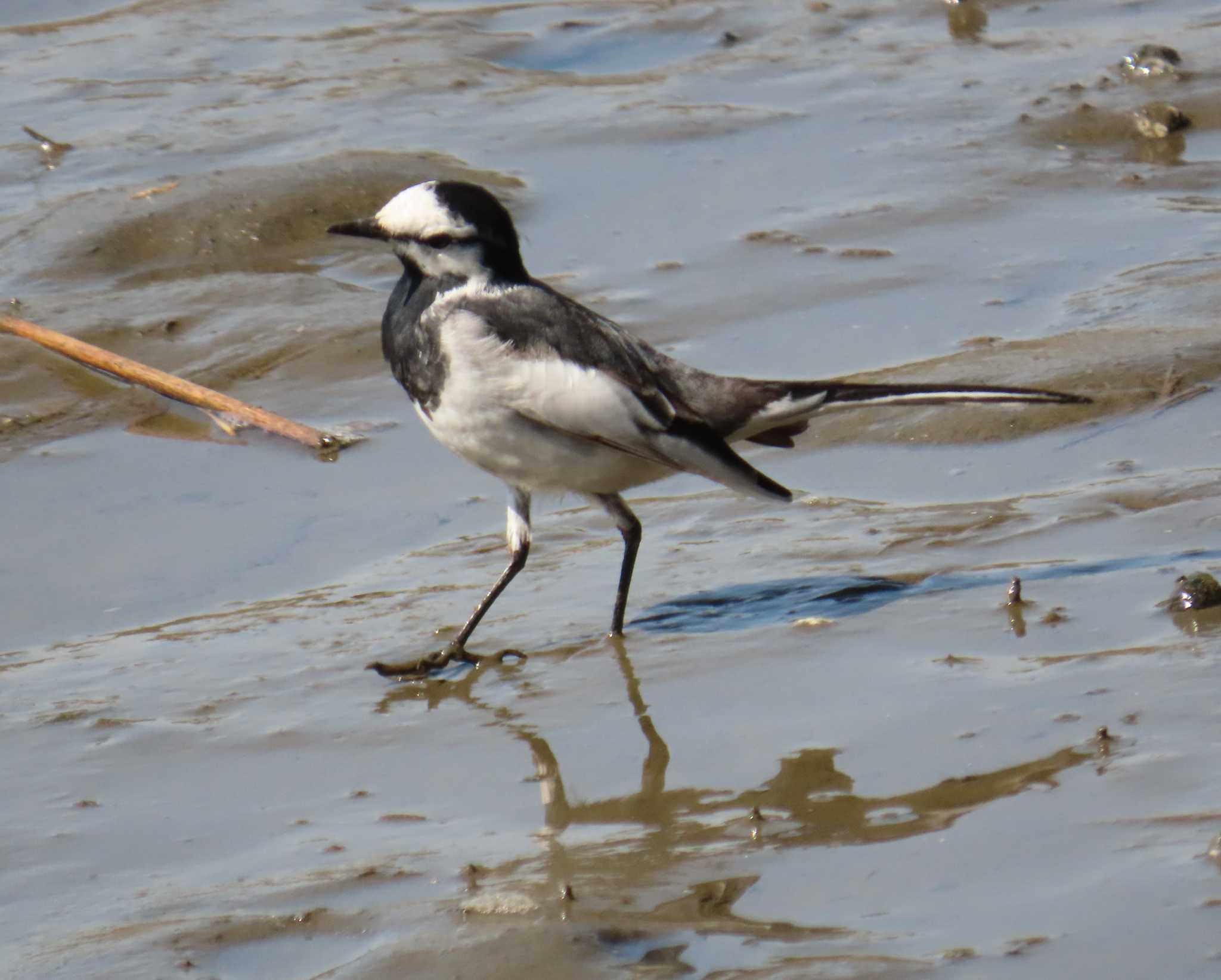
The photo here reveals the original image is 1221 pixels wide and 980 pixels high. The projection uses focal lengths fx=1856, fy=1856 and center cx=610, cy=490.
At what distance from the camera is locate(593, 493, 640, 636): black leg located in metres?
5.37

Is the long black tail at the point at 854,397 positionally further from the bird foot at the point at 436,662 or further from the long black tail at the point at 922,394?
the bird foot at the point at 436,662

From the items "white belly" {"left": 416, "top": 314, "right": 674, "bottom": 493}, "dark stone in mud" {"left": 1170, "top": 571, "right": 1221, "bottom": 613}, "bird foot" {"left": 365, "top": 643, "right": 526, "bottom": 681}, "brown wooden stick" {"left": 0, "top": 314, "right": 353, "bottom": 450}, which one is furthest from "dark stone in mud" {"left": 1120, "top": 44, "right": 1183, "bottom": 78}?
"bird foot" {"left": 365, "top": 643, "right": 526, "bottom": 681}

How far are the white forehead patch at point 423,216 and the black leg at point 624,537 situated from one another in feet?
2.96

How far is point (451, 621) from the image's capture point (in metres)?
5.61

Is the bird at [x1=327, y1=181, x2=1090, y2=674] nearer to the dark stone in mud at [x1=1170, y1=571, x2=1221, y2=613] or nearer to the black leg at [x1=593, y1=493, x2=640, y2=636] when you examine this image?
the black leg at [x1=593, y1=493, x2=640, y2=636]

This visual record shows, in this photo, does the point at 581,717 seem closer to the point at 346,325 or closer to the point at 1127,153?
the point at 346,325

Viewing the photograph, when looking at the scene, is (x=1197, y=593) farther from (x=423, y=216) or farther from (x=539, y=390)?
(x=423, y=216)

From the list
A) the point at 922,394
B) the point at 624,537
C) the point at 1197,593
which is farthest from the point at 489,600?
the point at 1197,593

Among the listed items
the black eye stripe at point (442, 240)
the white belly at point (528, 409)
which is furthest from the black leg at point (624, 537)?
the black eye stripe at point (442, 240)

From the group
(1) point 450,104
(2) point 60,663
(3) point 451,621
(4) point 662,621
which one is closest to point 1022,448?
(4) point 662,621

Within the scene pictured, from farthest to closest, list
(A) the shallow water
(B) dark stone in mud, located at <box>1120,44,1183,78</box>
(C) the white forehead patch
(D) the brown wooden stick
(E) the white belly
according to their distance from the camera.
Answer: (B) dark stone in mud, located at <box>1120,44,1183,78</box>, (D) the brown wooden stick, (C) the white forehead patch, (E) the white belly, (A) the shallow water

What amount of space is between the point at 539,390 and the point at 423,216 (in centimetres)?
66

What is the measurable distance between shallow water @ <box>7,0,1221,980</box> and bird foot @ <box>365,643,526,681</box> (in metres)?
0.10

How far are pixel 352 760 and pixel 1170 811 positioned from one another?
6.49ft
